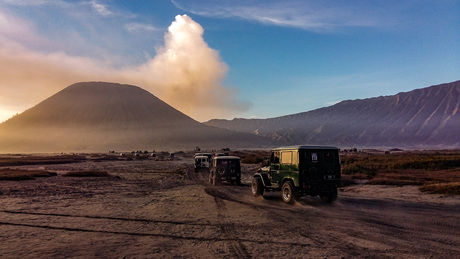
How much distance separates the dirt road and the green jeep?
706mm

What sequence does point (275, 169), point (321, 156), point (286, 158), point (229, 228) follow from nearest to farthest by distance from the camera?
point (229, 228) < point (321, 156) < point (286, 158) < point (275, 169)

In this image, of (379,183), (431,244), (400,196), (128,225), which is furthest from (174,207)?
(379,183)

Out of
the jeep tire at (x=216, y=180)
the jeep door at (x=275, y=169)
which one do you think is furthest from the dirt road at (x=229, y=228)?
the jeep tire at (x=216, y=180)

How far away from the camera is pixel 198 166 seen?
4291 centimetres

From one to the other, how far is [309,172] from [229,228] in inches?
251

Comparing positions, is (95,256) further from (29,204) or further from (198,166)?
(198,166)

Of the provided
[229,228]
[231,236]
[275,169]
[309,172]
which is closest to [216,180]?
[275,169]

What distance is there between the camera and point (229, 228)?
11867mm

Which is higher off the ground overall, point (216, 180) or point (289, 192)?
point (289, 192)

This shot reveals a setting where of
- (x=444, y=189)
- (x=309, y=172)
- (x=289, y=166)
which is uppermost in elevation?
(x=289, y=166)

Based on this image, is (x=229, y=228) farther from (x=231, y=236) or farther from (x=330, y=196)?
(x=330, y=196)

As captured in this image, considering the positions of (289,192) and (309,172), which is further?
(289,192)

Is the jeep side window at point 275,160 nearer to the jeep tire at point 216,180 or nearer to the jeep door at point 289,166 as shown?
the jeep door at point 289,166

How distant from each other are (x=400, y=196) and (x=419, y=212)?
561 centimetres
